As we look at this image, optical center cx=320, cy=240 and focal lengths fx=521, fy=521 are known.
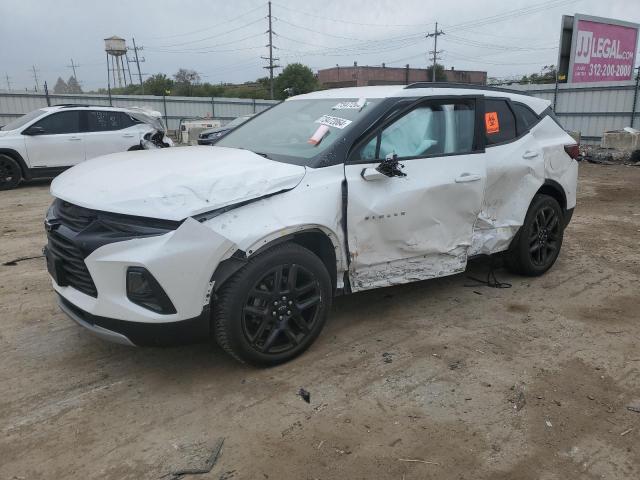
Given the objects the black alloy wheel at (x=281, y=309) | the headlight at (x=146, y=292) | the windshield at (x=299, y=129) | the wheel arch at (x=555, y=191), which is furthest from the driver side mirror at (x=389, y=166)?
the wheel arch at (x=555, y=191)

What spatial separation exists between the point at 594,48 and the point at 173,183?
23864 mm

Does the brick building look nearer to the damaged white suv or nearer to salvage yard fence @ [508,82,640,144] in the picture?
salvage yard fence @ [508,82,640,144]

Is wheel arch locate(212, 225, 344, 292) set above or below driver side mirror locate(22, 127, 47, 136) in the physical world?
below

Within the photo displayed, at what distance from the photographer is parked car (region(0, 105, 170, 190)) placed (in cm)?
1022

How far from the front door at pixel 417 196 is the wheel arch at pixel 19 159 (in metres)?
9.16

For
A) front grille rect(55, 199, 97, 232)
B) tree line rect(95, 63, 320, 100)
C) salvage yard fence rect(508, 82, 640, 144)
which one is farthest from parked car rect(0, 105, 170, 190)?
tree line rect(95, 63, 320, 100)

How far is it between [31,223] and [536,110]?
6.65 meters

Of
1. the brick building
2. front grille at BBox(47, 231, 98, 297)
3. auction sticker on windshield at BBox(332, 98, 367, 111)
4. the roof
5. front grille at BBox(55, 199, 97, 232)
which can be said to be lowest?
front grille at BBox(47, 231, 98, 297)

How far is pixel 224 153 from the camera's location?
3.58 metres

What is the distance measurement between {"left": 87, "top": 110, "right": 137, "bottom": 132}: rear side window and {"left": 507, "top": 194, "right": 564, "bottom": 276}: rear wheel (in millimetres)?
9366

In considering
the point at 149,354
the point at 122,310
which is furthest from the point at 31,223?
the point at 122,310

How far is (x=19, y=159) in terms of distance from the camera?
33.7 ft

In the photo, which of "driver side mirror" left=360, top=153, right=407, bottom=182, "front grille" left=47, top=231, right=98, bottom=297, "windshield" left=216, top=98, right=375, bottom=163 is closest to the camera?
"front grille" left=47, top=231, right=98, bottom=297

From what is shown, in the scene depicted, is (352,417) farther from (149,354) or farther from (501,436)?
(149,354)
